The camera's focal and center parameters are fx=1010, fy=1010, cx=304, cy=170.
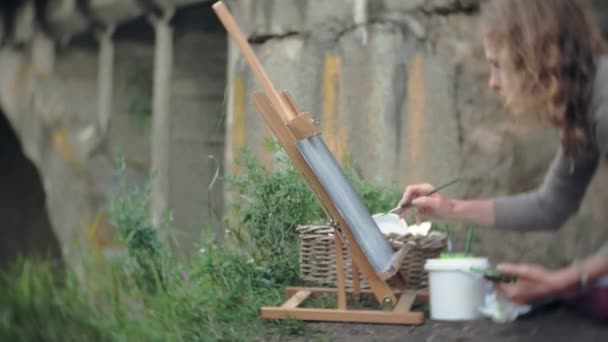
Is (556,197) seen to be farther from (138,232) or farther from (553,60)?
(138,232)

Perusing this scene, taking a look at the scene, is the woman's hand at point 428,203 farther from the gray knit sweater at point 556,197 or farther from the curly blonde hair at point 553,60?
the curly blonde hair at point 553,60

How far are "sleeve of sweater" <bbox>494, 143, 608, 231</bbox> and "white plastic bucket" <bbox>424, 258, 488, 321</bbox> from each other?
18cm

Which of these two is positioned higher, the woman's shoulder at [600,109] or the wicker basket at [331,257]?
the woman's shoulder at [600,109]

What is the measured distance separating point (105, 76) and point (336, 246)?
13.1ft

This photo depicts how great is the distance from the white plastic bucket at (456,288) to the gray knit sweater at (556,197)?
0.59ft

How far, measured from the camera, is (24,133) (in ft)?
22.9

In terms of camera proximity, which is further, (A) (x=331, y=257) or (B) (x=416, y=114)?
(B) (x=416, y=114)

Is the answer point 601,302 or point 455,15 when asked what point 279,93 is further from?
point 455,15

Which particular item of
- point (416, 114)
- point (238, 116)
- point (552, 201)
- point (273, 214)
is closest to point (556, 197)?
point (552, 201)

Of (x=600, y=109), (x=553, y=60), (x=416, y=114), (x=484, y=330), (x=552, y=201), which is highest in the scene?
(x=553, y=60)

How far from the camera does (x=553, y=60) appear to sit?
233 cm

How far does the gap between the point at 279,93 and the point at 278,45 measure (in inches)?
67.8

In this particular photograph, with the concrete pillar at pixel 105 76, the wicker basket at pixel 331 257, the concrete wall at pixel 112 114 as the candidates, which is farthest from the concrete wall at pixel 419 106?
the concrete pillar at pixel 105 76

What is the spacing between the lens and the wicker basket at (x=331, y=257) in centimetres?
291
